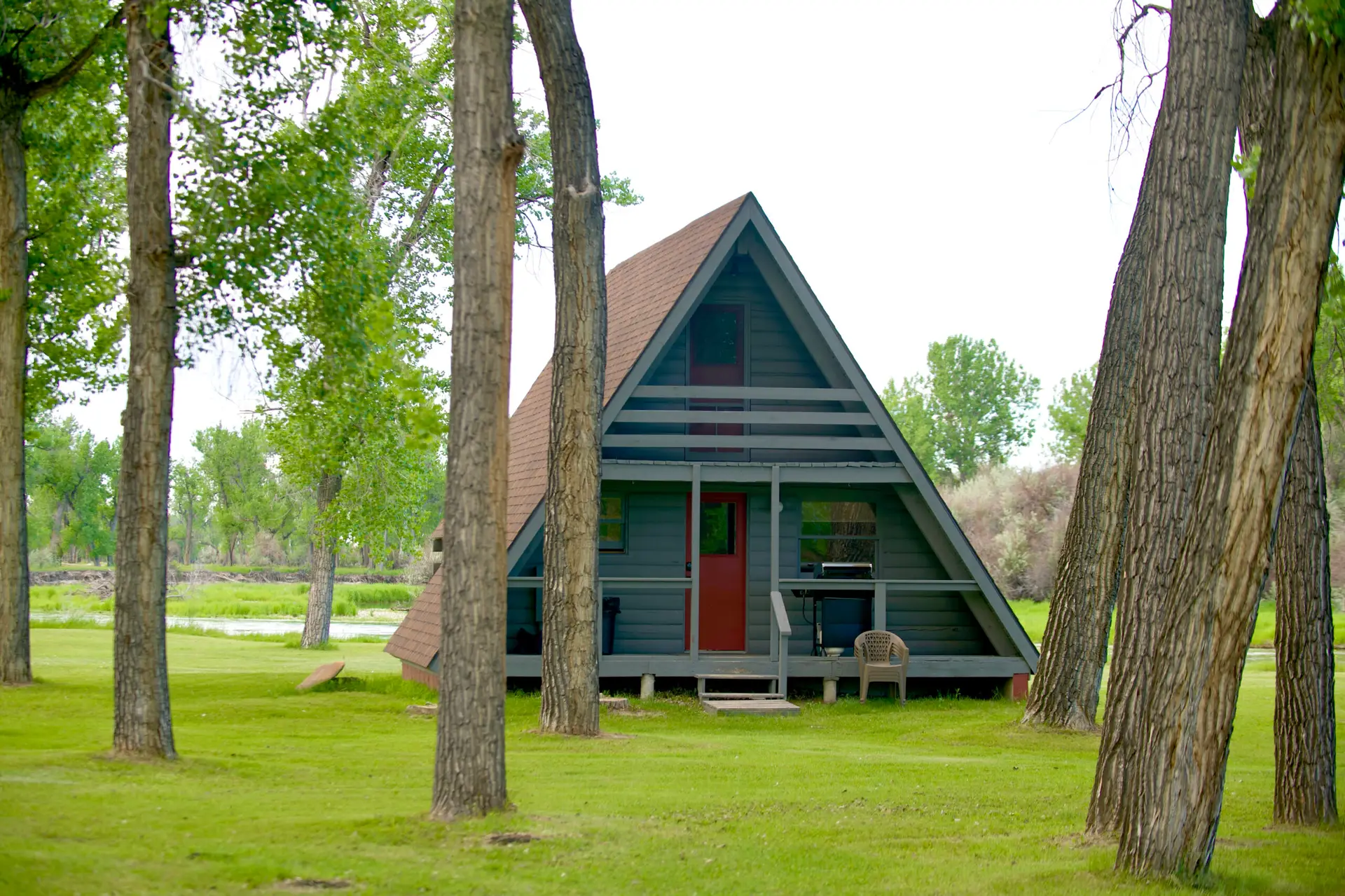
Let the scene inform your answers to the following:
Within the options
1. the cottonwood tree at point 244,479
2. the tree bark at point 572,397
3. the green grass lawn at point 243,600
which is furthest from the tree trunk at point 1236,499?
the cottonwood tree at point 244,479

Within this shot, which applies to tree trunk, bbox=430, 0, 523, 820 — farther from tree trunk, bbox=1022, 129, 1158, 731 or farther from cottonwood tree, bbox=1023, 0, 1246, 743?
tree trunk, bbox=1022, 129, 1158, 731

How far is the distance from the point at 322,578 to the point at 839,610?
1294 cm

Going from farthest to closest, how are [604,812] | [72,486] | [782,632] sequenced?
[72,486], [782,632], [604,812]

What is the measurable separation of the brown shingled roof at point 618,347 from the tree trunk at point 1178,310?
31.5 ft

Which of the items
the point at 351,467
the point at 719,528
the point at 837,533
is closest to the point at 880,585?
the point at 837,533

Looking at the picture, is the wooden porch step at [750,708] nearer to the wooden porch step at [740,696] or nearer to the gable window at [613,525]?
the wooden porch step at [740,696]

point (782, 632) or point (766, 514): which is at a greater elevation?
point (766, 514)

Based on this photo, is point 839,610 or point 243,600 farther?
point 243,600

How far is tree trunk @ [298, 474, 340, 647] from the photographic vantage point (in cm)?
2634

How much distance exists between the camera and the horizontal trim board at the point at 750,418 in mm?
17125

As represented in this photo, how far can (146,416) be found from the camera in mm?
9969

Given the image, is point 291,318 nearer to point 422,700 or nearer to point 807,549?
point 422,700

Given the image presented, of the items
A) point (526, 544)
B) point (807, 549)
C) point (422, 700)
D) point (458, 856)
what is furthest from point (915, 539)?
point (458, 856)

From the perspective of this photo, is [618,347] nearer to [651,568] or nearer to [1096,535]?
[651,568]
